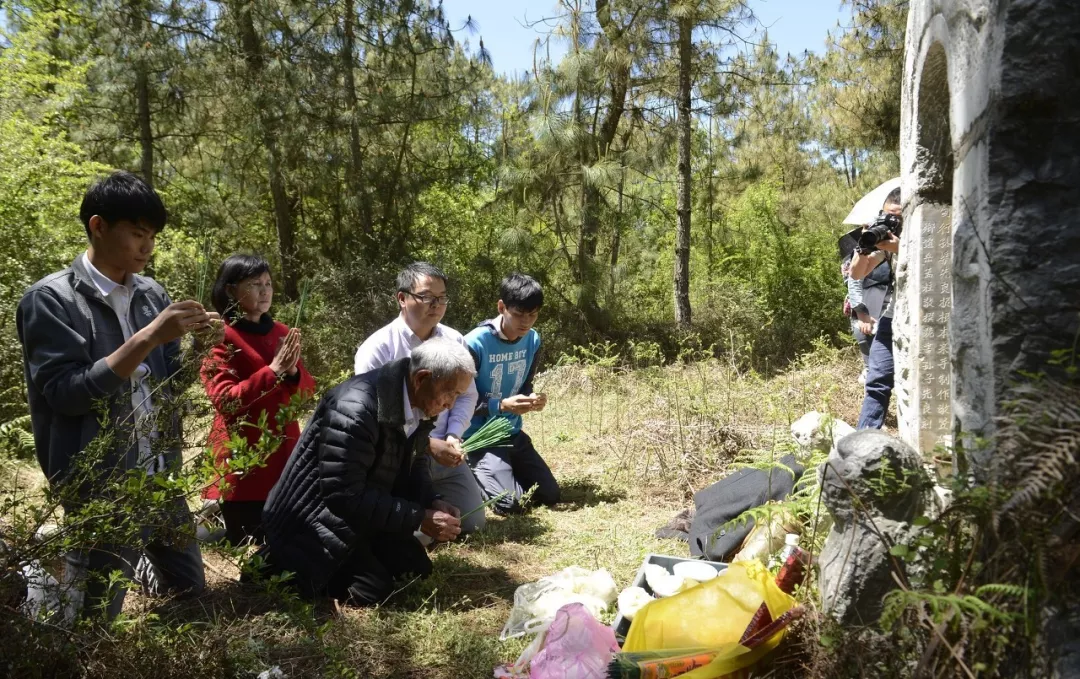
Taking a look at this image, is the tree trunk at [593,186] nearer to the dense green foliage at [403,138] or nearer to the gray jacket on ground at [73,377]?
the dense green foliage at [403,138]

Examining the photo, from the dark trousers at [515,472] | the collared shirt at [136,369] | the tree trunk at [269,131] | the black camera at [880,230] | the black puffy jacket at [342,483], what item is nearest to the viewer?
the collared shirt at [136,369]

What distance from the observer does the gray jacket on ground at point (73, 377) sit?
2318 mm

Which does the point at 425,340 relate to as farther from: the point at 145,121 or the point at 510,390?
the point at 145,121

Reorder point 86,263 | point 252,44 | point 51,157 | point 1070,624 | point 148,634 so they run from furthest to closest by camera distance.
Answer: point 252,44 → point 51,157 → point 86,263 → point 148,634 → point 1070,624

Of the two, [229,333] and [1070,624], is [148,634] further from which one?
[1070,624]

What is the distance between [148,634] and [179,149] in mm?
10048

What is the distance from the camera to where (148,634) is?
6.98ft

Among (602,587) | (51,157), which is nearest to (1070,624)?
(602,587)

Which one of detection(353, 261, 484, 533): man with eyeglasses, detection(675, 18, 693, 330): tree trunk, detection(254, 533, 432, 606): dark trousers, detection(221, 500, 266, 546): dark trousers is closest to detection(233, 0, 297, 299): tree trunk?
detection(675, 18, 693, 330): tree trunk

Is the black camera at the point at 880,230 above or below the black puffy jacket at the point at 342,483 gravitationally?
above

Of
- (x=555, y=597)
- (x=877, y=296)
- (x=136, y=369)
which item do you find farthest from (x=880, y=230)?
(x=136, y=369)

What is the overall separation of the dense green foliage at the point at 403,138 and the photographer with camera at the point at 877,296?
338 centimetres

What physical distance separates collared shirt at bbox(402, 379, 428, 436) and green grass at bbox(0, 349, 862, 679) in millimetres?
651

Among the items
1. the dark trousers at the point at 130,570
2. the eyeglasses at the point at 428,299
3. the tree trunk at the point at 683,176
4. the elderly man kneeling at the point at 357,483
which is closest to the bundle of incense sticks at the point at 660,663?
the elderly man kneeling at the point at 357,483
